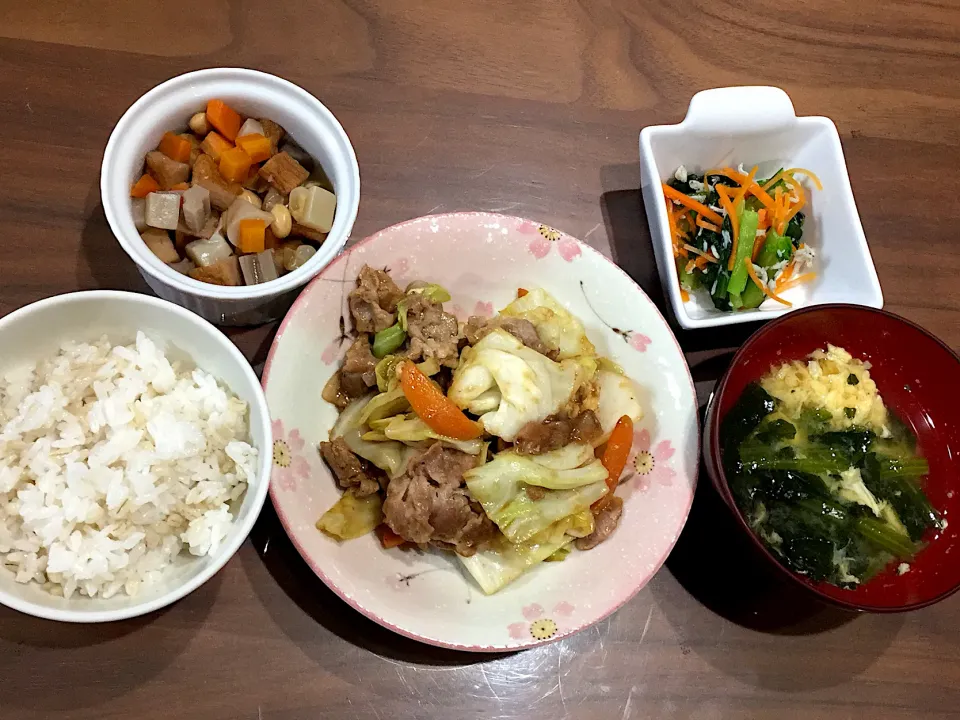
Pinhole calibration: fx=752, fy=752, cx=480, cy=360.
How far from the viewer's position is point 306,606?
1.56 metres

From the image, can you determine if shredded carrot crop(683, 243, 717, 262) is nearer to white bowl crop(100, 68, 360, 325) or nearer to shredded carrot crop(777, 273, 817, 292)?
shredded carrot crop(777, 273, 817, 292)

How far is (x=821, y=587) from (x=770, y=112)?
111 cm

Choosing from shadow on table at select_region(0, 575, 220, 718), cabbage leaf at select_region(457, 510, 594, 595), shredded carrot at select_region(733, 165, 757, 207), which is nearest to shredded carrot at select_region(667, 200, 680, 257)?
shredded carrot at select_region(733, 165, 757, 207)

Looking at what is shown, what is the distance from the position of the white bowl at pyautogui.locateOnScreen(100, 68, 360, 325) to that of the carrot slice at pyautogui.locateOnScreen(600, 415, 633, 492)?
0.69m

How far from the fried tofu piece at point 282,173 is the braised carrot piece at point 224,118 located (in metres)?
0.09

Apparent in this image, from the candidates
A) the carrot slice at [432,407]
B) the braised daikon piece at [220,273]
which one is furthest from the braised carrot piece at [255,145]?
the carrot slice at [432,407]

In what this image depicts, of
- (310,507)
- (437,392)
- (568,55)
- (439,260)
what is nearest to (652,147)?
(568,55)

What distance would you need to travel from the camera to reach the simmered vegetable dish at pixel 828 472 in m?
1.59

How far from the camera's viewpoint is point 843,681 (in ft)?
5.59

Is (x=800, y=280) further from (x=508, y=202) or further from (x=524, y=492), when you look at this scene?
(x=524, y=492)

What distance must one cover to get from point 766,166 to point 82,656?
6.40ft

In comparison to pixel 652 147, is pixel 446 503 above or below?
below

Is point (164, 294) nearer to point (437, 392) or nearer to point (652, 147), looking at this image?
point (437, 392)

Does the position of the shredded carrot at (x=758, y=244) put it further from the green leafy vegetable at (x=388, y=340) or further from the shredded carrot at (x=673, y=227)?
the green leafy vegetable at (x=388, y=340)
